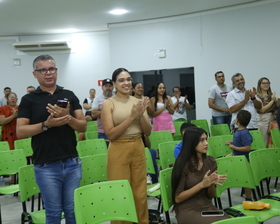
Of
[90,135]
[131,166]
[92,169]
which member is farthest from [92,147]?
[131,166]

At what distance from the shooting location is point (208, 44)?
8.16 metres

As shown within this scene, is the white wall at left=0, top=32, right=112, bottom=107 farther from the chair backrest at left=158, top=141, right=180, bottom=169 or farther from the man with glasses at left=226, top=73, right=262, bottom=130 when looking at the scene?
Result: the chair backrest at left=158, top=141, right=180, bottom=169

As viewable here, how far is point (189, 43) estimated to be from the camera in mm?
8445

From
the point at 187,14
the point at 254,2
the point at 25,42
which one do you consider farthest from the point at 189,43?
the point at 25,42

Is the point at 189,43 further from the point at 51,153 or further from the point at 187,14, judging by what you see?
the point at 51,153

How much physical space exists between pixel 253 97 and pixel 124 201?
3573 mm

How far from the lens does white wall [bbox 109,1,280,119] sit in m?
7.25

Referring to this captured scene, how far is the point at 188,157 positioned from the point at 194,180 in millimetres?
200

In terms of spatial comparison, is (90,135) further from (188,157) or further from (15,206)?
(188,157)

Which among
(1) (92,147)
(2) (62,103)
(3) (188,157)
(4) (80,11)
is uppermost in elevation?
(4) (80,11)

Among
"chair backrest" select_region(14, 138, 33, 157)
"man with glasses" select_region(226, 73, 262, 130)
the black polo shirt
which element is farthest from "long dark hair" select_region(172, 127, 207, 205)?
"chair backrest" select_region(14, 138, 33, 157)

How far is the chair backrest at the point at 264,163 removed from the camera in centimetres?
340

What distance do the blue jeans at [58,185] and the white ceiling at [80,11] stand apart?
5205mm

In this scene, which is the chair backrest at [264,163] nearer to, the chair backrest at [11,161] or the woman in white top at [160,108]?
the woman in white top at [160,108]
